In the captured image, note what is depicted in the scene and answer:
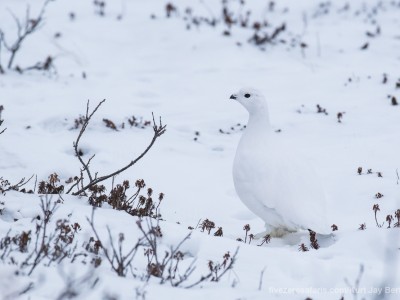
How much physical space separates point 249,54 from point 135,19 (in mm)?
3054

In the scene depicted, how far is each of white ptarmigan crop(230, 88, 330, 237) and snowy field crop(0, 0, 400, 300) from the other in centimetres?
11

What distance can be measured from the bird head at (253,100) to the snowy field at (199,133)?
1.07m

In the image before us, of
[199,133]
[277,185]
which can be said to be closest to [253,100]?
[277,185]

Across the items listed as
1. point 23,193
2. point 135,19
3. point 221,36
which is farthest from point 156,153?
point 135,19

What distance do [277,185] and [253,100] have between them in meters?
0.94

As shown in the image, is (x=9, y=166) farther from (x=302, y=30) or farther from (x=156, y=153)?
(x=302, y=30)

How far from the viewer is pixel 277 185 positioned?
14.3ft

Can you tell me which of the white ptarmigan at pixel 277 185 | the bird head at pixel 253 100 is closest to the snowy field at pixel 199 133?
the white ptarmigan at pixel 277 185

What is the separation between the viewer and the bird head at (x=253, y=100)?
4926 mm

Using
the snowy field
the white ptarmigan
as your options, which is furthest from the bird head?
the snowy field

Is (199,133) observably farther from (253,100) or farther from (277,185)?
Answer: (277,185)

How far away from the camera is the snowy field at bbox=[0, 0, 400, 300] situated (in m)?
3.30

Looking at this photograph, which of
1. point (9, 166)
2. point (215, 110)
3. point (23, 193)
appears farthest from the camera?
point (215, 110)

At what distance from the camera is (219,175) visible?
20.8 feet
